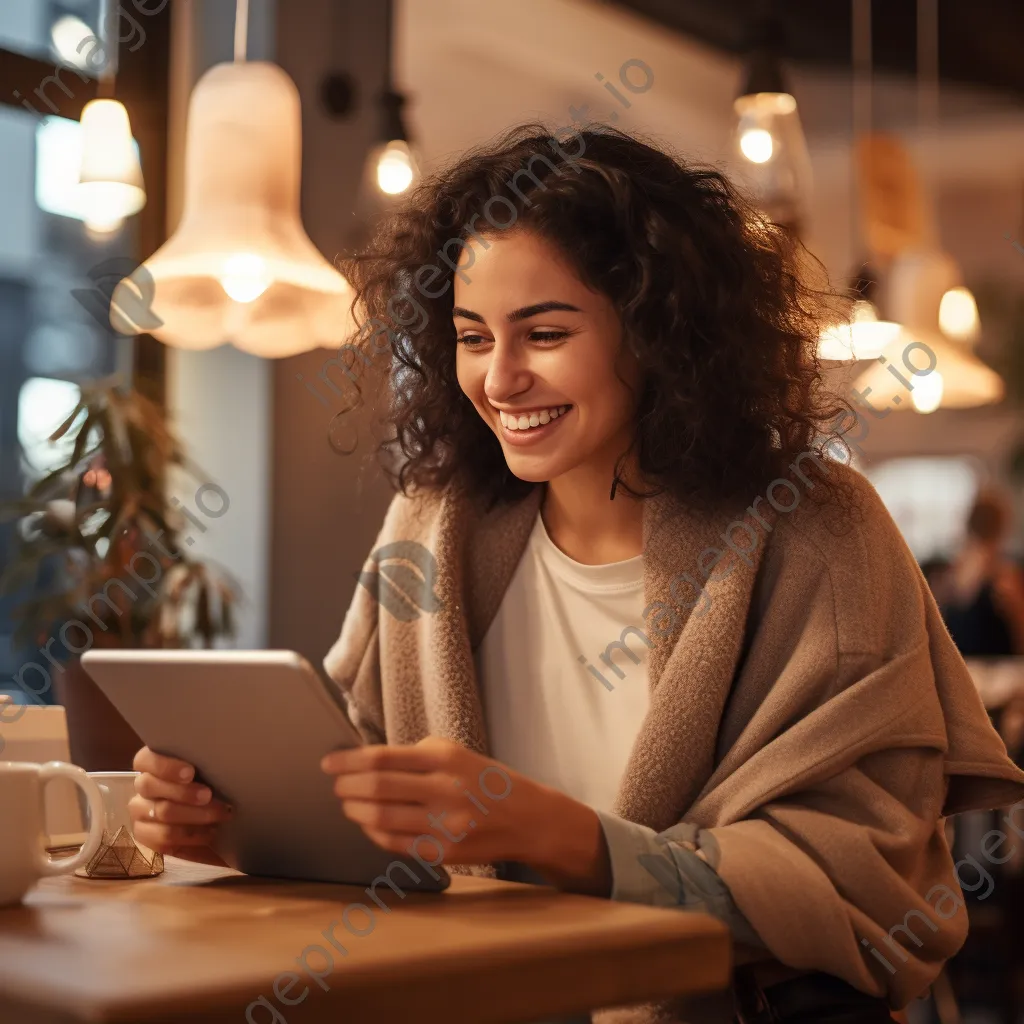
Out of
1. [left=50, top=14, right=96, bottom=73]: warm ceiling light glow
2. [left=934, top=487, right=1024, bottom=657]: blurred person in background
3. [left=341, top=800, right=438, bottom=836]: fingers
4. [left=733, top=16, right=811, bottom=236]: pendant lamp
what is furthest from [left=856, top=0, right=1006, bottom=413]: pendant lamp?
[left=341, top=800, right=438, bottom=836]: fingers

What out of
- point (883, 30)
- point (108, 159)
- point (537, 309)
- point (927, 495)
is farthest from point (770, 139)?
point (927, 495)

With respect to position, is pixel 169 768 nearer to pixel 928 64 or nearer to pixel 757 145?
pixel 757 145

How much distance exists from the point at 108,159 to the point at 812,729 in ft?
4.72

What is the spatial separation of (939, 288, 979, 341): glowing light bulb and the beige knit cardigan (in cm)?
229

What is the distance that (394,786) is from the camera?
0.92m

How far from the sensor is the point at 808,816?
1160 mm

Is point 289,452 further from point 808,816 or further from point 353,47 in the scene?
point 808,816

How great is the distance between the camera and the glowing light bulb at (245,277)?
5.74 ft

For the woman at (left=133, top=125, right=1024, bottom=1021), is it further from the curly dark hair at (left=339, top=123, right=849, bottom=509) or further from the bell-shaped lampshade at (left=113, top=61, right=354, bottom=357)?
the bell-shaped lampshade at (left=113, top=61, right=354, bottom=357)

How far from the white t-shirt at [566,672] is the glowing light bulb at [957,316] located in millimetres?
2258

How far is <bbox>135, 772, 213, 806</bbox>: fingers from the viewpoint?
1.06 meters

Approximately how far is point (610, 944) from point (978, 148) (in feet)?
23.4

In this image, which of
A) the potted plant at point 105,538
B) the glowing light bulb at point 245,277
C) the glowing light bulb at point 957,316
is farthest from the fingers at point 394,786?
the glowing light bulb at point 957,316

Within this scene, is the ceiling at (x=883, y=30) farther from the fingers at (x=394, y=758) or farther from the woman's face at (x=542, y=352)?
the fingers at (x=394, y=758)
